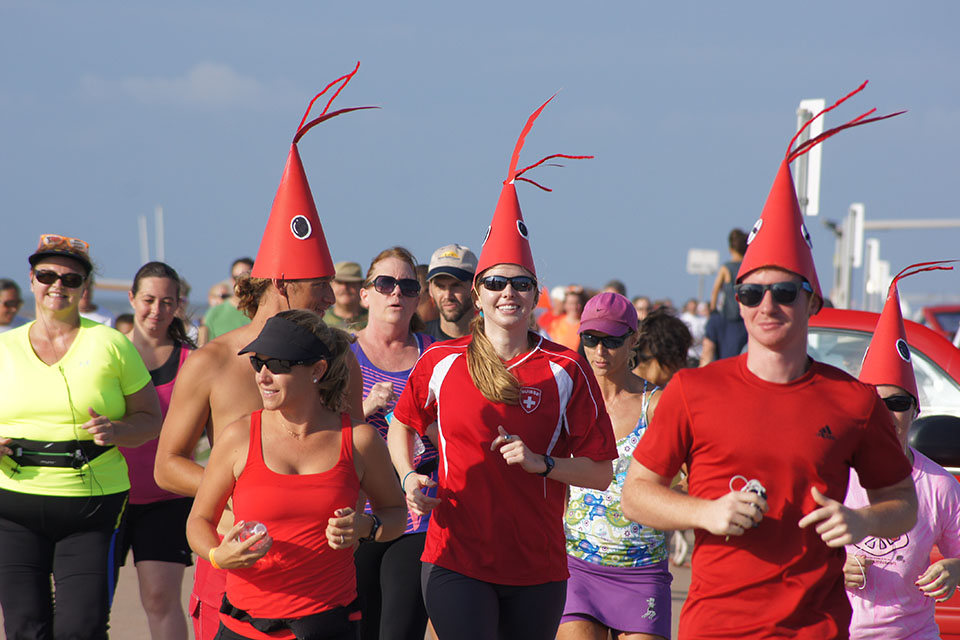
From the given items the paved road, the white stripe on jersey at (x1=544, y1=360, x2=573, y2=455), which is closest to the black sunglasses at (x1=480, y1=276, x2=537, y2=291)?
the white stripe on jersey at (x1=544, y1=360, x2=573, y2=455)

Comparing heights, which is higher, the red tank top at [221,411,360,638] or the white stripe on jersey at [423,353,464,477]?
the white stripe on jersey at [423,353,464,477]

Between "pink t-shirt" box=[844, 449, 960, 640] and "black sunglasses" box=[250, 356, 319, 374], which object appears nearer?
"black sunglasses" box=[250, 356, 319, 374]

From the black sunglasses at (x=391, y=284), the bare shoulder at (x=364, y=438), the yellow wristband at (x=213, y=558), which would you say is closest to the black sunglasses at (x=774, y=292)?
the bare shoulder at (x=364, y=438)

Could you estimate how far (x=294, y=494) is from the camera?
357 centimetres

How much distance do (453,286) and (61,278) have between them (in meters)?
2.05

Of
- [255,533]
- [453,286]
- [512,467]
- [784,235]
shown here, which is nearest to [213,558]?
[255,533]

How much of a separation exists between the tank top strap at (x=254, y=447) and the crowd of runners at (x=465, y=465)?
11 millimetres

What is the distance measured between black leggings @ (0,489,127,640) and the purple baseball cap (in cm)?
236

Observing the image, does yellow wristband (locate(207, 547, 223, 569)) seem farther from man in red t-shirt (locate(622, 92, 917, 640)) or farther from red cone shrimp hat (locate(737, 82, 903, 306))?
red cone shrimp hat (locate(737, 82, 903, 306))

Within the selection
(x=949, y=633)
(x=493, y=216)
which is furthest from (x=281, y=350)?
(x=949, y=633)

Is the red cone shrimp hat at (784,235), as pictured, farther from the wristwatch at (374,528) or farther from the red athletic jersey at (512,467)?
the wristwatch at (374,528)

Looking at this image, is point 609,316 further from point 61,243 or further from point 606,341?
point 61,243

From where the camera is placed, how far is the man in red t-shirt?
303 centimetres

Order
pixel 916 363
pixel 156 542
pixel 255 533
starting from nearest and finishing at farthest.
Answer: pixel 255 533, pixel 156 542, pixel 916 363
